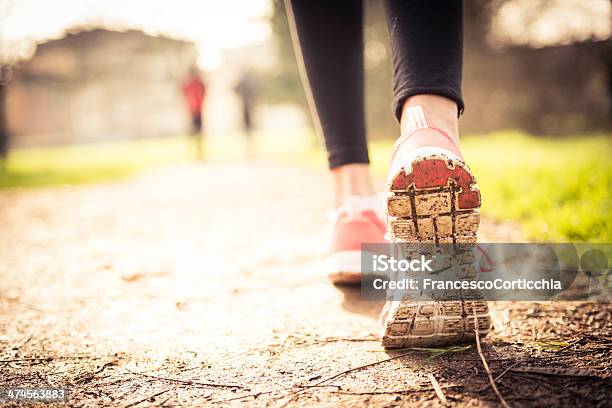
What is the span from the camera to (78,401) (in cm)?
69

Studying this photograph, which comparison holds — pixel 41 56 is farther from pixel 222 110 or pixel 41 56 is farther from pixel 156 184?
pixel 156 184

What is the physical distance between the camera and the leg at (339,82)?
3.80 feet

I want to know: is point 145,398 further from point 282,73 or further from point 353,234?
point 282,73

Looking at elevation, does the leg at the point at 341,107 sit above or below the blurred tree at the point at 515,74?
below

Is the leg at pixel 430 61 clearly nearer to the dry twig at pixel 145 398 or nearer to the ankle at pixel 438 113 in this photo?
the ankle at pixel 438 113

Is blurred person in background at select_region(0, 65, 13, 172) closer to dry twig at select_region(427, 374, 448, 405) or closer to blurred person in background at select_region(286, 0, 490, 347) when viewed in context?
blurred person in background at select_region(286, 0, 490, 347)

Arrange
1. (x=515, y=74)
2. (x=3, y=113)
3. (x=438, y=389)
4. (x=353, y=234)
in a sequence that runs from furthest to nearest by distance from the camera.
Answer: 1. (x=515, y=74)
2. (x=3, y=113)
3. (x=353, y=234)
4. (x=438, y=389)

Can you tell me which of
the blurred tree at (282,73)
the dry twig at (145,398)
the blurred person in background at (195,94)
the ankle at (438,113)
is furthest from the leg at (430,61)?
the blurred tree at (282,73)

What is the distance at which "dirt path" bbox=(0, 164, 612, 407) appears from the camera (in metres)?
0.68

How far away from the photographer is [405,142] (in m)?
0.83

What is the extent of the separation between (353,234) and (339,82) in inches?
14.9

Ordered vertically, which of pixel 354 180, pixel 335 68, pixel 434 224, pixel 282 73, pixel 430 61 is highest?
pixel 282 73

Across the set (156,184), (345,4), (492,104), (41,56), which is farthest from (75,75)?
(345,4)

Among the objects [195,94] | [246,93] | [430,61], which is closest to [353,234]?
[430,61]
